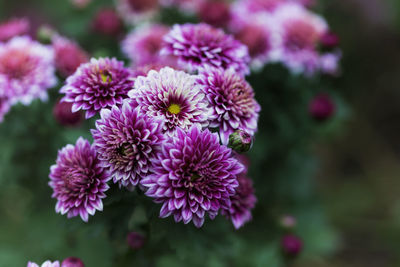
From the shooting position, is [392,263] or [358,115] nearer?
[392,263]

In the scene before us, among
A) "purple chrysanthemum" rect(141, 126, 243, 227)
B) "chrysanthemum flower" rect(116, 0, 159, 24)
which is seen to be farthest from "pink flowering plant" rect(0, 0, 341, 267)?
"chrysanthemum flower" rect(116, 0, 159, 24)

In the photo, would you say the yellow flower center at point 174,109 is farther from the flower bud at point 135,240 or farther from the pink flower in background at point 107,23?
the pink flower in background at point 107,23

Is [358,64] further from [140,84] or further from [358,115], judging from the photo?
[140,84]

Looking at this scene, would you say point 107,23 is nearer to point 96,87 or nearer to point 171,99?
point 96,87

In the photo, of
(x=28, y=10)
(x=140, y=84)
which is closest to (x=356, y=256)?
(x=140, y=84)

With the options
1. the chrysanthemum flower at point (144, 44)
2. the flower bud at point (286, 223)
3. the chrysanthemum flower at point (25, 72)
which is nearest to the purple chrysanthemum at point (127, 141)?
the chrysanthemum flower at point (25, 72)

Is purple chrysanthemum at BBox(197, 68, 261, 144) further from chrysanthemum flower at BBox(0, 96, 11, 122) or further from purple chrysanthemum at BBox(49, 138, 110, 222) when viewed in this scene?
chrysanthemum flower at BBox(0, 96, 11, 122)
